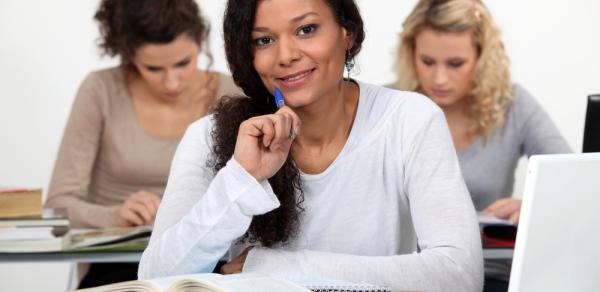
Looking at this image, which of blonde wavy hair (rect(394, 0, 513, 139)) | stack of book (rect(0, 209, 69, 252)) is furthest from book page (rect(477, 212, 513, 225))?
stack of book (rect(0, 209, 69, 252))

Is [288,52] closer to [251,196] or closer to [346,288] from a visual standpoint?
[251,196]

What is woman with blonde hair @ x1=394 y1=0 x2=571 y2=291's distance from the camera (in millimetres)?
3217

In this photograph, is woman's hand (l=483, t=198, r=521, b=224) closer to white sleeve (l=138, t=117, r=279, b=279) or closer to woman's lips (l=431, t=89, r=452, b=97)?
woman's lips (l=431, t=89, r=452, b=97)

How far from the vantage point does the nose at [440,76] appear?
326 cm

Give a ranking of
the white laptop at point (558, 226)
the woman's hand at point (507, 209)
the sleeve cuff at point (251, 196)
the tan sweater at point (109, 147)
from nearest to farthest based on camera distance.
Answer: the white laptop at point (558, 226), the sleeve cuff at point (251, 196), the woman's hand at point (507, 209), the tan sweater at point (109, 147)

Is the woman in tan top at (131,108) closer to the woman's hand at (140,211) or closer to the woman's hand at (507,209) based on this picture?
the woman's hand at (140,211)

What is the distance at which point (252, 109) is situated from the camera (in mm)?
2008

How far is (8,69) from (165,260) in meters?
2.57

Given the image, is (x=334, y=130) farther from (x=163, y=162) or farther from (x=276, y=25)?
(x=163, y=162)

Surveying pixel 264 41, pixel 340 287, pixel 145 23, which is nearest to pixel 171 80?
pixel 145 23

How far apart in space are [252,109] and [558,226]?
2.99 ft

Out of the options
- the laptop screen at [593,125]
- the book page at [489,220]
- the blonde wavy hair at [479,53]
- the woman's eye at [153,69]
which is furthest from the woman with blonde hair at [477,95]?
the laptop screen at [593,125]

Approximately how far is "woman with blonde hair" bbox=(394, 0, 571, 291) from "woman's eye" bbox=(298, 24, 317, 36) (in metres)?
1.38

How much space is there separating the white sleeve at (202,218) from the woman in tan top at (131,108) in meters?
1.32
